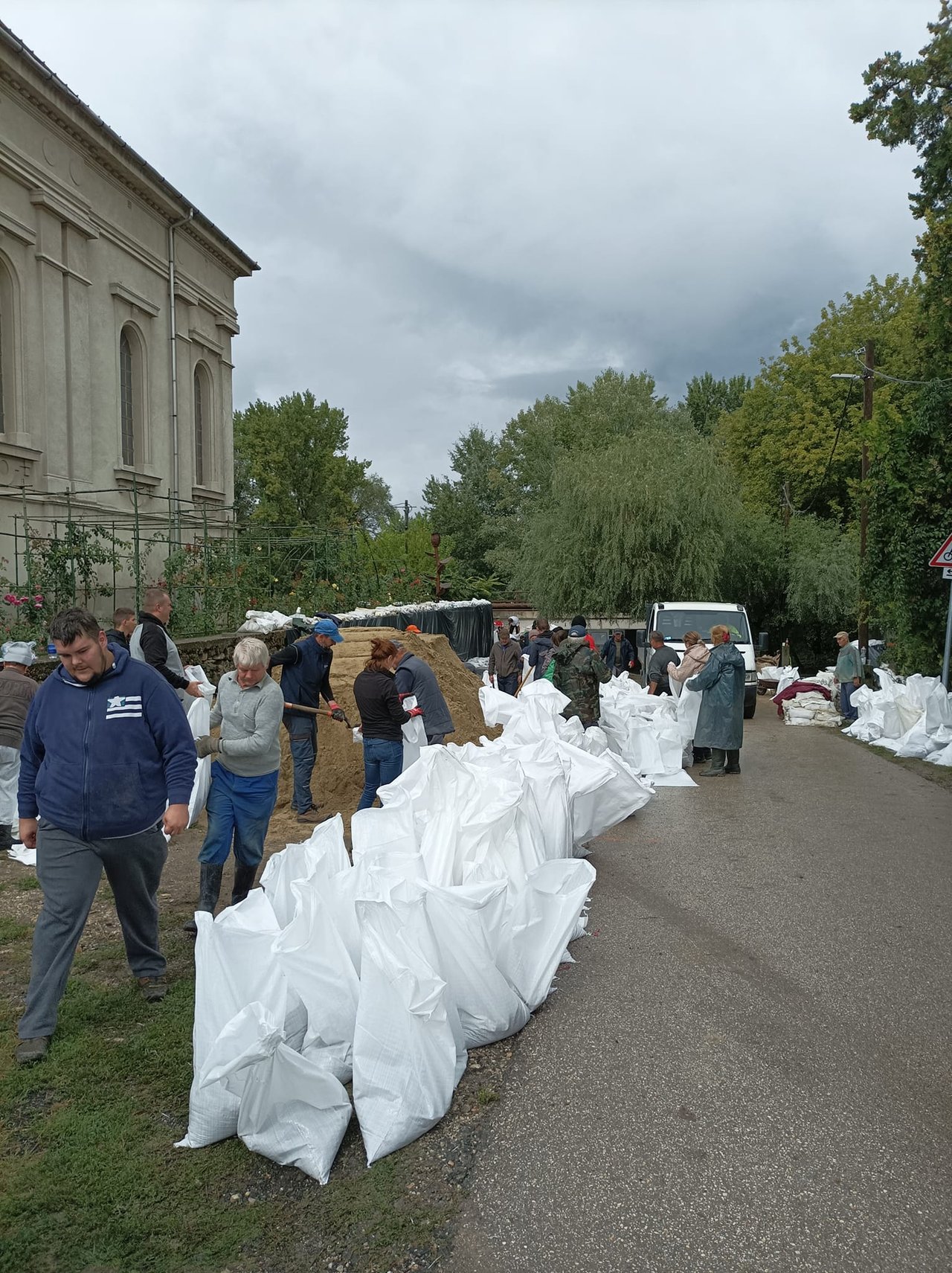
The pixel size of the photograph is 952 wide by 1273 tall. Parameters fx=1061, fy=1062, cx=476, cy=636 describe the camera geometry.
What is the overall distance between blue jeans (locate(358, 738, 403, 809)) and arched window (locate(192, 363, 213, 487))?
1844 centimetres

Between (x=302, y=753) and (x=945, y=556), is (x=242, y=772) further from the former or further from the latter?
(x=945, y=556)

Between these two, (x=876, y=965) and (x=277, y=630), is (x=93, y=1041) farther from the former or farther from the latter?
(x=277, y=630)

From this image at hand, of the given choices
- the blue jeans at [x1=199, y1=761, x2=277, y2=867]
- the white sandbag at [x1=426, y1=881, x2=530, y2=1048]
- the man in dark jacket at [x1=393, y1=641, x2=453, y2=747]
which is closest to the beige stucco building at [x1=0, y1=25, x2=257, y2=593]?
the man in dark jacket at [x1=393, y1=641, x2=453, y2=747]

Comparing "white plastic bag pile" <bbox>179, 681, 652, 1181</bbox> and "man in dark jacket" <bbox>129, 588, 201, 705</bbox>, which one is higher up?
"man in dark jacket" <bbox>129, 588, 201, 705</bbox>

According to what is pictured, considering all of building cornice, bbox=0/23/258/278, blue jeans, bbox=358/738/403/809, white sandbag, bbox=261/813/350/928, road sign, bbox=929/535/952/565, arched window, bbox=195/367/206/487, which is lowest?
blue jeans, bbox=358/738/403/809

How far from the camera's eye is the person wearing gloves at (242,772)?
5578 millimetres

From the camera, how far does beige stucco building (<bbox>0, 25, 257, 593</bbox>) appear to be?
54.7 ft

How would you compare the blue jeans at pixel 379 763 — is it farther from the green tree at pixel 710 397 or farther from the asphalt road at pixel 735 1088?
the green tree at pixel 710 397

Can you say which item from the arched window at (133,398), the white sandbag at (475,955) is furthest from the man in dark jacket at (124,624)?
the arched window at (133,398)

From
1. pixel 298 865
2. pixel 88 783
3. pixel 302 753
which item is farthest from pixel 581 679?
pixel 88 783

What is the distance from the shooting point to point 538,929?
4.61 meters

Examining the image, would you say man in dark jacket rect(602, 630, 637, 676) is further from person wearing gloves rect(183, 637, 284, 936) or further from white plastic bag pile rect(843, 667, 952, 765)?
person wearing gloves rect(183, 637, 284, 936)

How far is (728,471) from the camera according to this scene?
31594 mm

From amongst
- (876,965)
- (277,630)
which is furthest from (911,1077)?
(277,630)
